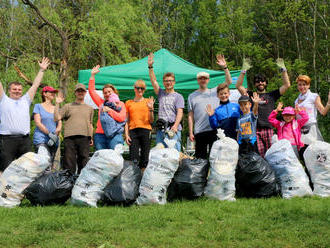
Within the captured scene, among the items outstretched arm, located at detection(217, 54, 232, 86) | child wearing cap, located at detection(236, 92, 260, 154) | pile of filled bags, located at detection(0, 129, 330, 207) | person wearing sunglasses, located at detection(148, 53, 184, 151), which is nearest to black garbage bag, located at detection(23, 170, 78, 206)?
pile of filled bags, located at detection(0, 129, 330, 207)

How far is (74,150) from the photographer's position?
546 centimetres

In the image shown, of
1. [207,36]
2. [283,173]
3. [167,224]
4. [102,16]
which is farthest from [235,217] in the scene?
[207,36]

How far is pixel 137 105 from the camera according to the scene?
5406 mm

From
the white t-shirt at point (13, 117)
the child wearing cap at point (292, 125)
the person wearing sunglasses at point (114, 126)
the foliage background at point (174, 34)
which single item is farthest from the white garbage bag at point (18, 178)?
the foliage background at point (174, 34)

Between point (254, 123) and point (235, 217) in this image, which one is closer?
point (235, 217)

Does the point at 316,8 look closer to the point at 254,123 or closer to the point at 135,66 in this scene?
the point at 135,66

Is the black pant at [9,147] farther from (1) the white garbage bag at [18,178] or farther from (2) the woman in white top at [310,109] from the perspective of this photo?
(2) the woman in white top at [310,109]

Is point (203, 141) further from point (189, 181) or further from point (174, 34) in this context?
point (174, 34)

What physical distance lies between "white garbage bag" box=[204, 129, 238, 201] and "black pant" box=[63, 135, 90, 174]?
188cm

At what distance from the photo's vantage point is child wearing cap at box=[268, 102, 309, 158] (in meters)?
5.17

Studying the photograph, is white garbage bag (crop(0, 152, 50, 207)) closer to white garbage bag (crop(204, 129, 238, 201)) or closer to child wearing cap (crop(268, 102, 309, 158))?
white garbage bag (crop(204, 129, 238, 201))

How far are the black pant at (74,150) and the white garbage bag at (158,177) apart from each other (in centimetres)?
136

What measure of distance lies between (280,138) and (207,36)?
78.0 feet

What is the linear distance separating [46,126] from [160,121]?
5.37 ft
